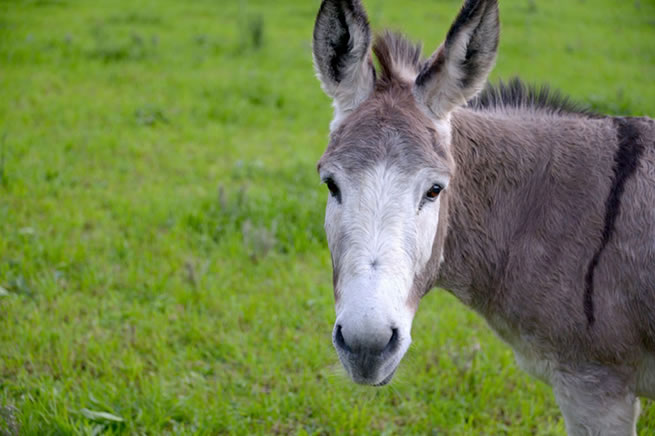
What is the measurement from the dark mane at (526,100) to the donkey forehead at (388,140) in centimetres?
80

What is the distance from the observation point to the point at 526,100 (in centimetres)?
278

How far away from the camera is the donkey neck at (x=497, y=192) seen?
238 cm

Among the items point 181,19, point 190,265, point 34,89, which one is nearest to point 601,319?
point 190,265

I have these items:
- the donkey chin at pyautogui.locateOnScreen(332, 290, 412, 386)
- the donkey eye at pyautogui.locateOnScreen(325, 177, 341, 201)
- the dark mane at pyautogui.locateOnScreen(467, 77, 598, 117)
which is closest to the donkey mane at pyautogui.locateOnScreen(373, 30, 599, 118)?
the dark mane at pyautogui.locateOnScreen(467, 77, 598, 117)

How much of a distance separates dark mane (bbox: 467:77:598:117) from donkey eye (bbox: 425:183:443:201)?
91 cm

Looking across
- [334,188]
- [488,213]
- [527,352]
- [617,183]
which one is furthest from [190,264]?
[617,183]

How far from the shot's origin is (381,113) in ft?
6.89

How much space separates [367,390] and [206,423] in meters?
0.95

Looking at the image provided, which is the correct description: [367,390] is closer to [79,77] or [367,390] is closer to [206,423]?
[206,423]

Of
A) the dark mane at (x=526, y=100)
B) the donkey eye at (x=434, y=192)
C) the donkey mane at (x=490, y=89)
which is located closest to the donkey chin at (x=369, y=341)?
the donkey eye at (x=434, y=192)

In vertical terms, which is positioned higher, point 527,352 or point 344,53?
point 344,53

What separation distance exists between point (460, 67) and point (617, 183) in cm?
83

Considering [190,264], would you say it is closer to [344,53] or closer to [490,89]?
[344,53]

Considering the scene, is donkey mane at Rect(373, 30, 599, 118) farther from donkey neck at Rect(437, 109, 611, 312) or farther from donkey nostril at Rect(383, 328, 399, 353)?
donkey nostril at Rect(383, 328, 399, 353)
